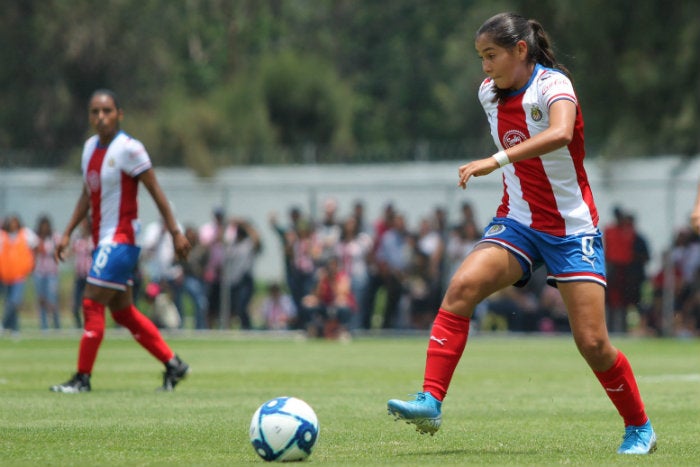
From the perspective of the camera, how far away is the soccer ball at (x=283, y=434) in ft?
21.8

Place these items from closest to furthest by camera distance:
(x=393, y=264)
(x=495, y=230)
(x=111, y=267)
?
(x=495, y=230) < (x=111, y=267) < (x=393, y=264)

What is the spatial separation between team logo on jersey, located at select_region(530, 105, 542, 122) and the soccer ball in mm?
1976

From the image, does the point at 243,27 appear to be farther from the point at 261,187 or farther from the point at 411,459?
the point at 411,459

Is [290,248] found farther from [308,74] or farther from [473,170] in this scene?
[308,74]

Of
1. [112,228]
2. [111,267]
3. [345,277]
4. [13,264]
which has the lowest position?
[345,277]

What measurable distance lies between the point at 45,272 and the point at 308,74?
95.6 feet

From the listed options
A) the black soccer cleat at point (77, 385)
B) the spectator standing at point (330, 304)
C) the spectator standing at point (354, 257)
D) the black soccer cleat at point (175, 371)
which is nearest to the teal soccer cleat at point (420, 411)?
the black soccer cleat at point (175, 371)

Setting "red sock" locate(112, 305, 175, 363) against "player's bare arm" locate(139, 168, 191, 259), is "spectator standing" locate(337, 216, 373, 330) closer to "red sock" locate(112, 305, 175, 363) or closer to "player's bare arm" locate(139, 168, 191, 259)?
"red sock" locate(112, 305, 175, 363)

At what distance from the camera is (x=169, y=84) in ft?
188

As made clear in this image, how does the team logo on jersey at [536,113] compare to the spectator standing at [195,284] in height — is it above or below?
above

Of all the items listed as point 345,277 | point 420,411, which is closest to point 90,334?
point 420,411

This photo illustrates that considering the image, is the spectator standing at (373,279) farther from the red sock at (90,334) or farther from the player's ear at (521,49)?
the player's ear at (521,49)

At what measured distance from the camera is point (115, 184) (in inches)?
438

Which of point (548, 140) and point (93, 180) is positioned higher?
point (548, 140)
